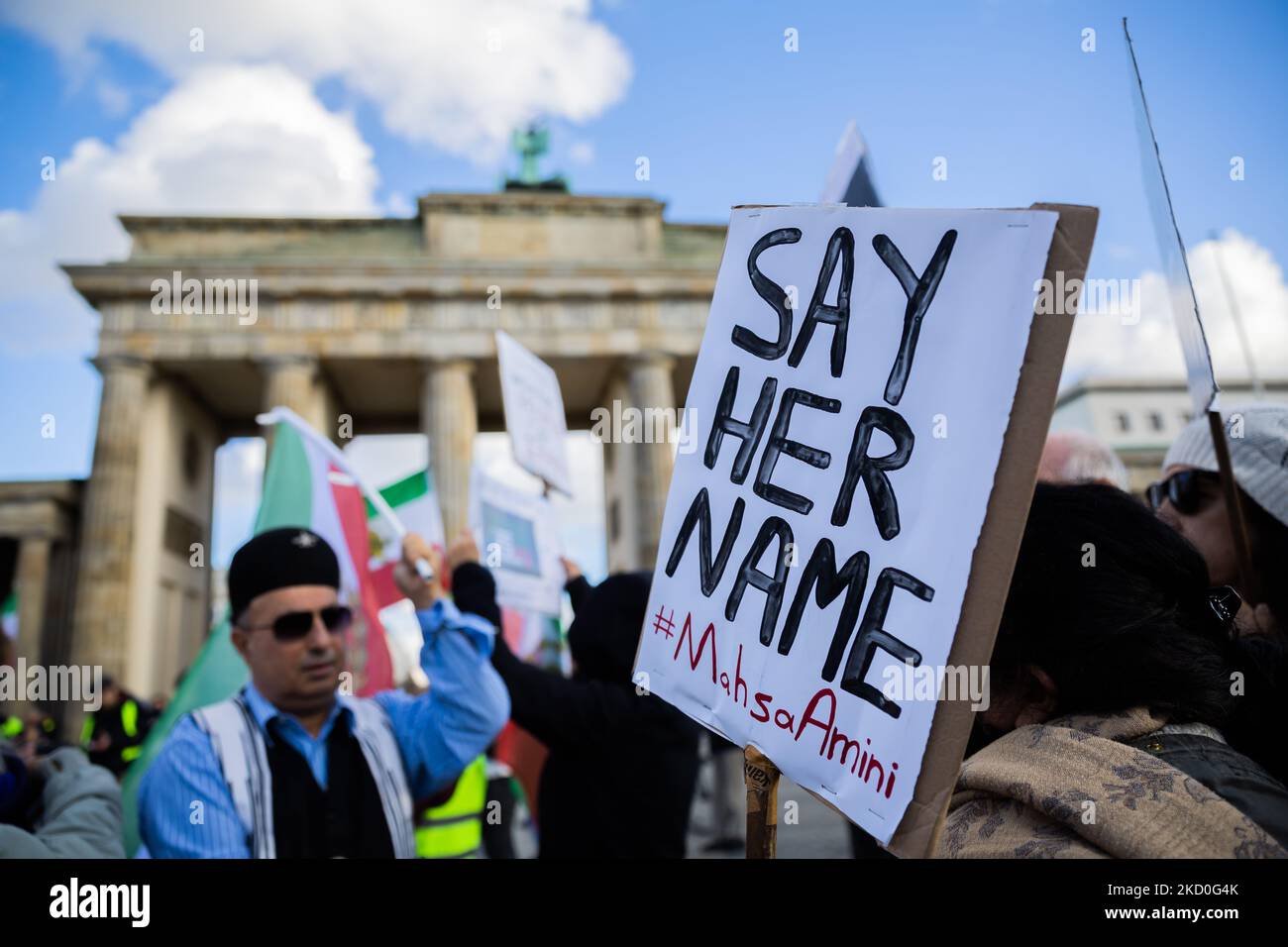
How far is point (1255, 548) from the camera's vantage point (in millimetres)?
1920

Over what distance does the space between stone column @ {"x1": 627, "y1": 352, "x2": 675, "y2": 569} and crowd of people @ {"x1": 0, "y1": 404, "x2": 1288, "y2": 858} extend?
751 inches

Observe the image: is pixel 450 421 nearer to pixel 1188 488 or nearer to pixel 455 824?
pixel 455 824

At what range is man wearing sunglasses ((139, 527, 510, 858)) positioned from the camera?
6.81 feet

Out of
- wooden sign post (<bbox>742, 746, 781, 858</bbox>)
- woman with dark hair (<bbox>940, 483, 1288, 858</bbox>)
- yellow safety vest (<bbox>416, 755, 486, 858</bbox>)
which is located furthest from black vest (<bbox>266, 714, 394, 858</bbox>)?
woman with dark hair (<bbox>940, 483, 1288, 858</bbox>)

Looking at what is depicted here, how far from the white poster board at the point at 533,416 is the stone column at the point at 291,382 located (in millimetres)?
19846

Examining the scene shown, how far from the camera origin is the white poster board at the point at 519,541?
15.0 feet

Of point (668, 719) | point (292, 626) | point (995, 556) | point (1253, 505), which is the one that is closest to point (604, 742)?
point (668, 719)

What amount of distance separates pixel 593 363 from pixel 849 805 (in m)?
25.0

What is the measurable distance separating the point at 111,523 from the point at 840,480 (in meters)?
24.4

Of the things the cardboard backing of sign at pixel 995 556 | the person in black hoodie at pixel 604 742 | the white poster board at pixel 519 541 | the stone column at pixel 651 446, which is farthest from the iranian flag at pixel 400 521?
the stone column at pixel 651 446

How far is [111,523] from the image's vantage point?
2184cm

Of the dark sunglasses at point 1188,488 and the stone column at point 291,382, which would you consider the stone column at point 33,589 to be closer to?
the stone column at point 291,382

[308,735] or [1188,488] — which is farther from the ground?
[1188,488]

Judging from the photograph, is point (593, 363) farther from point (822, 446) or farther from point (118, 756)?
point (822, 446)
